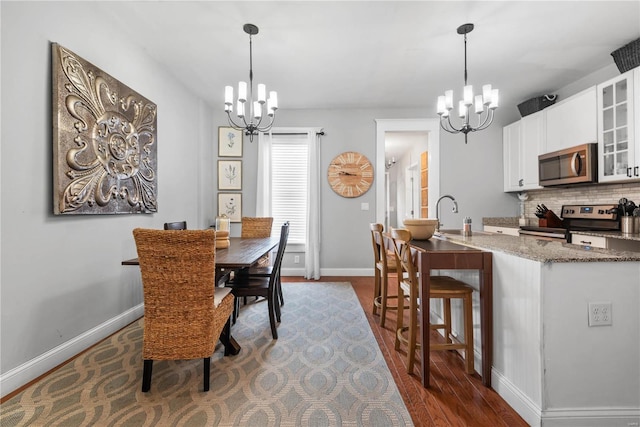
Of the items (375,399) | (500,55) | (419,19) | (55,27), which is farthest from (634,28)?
(55,27)

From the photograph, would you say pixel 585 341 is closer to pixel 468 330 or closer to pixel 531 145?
pixel 468 330

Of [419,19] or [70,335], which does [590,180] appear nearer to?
[419,19]

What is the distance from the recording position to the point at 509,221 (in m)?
4.17

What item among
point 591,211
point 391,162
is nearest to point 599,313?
point 591,211

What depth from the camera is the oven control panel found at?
8.91 ft

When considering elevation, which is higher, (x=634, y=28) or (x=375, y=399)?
(x=634, y=28)

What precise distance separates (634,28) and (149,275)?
4.28m

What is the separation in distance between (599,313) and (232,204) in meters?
4.12

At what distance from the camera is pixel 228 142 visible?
4.23 meters

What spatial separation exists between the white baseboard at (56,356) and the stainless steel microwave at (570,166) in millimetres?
4930

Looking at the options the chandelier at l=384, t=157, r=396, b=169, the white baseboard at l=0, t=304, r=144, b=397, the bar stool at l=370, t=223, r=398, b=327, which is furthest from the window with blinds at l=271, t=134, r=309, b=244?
the chandelier at l=384, t=157, r=396, b=169

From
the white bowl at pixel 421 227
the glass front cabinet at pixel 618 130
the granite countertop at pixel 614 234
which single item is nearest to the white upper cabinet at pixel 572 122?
the glass front cabinet at pixel 618 130

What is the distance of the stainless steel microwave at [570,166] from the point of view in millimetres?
2863

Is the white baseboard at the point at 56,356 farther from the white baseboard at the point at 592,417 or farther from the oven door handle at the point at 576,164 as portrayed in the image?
the oven door handle at the point at 576,164
